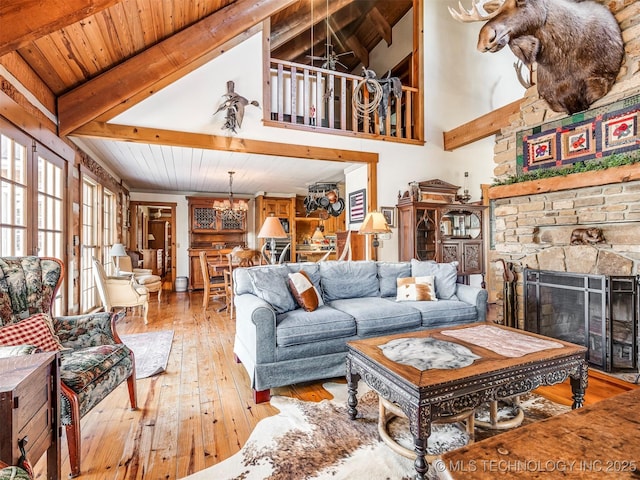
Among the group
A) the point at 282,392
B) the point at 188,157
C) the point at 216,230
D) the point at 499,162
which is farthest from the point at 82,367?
the point at 216,230

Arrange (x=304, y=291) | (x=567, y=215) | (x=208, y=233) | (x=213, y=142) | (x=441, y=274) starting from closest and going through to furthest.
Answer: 1. (x=304, y=291)
2. (x=567, y=215)
3. (x=441, y=274)
4. (x=213, y=142)
5. (x=208, y=233)

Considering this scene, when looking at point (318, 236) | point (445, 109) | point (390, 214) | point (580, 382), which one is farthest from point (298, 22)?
point (580, 382)

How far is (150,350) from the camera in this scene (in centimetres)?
347

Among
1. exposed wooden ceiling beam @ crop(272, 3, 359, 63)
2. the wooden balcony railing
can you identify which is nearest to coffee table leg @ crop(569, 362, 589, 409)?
the wooden balcony railing

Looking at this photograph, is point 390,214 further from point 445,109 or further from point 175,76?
point 175,76

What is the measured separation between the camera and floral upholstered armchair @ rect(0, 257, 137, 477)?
1635 mm

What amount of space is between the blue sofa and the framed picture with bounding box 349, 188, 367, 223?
1.67 m

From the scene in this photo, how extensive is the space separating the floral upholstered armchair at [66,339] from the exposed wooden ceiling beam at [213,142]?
2139 mm

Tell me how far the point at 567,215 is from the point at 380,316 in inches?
84.4

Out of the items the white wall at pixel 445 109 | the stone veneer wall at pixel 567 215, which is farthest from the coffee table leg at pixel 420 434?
the white wall at pixel 445 109

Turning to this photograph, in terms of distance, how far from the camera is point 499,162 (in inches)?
157

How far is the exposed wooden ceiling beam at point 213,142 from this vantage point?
3670 millimetres

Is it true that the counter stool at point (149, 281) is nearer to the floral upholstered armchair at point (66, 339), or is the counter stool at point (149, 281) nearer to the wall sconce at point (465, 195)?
the floral upholstered armchair at point (66, 339)

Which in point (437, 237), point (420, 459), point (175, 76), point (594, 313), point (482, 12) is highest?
point (482, 12)
